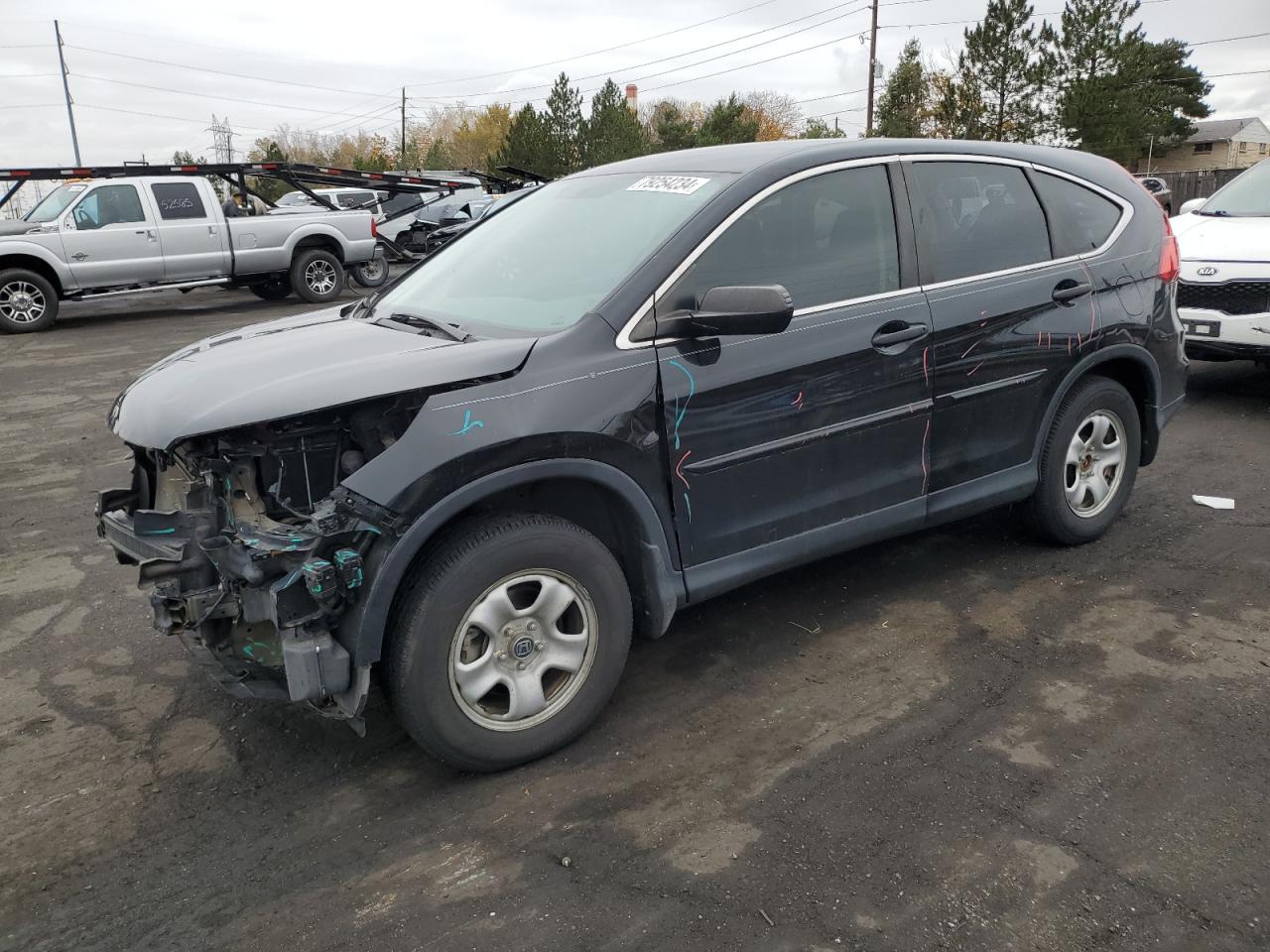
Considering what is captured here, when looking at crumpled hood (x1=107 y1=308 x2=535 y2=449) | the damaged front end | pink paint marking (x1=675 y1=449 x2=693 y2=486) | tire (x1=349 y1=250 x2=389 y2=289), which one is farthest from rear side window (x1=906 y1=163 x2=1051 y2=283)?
tire (x1=349 y1=250 x2=389 y2=289)

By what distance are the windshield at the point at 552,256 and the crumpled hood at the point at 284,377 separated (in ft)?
0.88

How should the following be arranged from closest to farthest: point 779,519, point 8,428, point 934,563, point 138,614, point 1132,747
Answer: point 1132,747 → point 779,519 → point 138,614 → point 934,563 → point 8,428

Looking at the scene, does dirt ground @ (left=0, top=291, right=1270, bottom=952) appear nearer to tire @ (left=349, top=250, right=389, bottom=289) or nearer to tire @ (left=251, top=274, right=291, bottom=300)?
tire @ (left=251, top=274, right=291, bottom=300)

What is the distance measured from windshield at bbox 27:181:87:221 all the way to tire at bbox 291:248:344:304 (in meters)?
3.05

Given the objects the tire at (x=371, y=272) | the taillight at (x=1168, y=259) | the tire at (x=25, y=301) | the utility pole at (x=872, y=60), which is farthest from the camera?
the utility pole at (x=872, y=60)

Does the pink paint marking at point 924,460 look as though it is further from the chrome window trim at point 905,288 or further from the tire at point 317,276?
the tire at point 317,276

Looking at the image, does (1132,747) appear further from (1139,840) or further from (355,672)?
(355,672)

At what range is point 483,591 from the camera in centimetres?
293

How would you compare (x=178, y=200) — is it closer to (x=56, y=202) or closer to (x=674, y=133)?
(x=56, y=202)

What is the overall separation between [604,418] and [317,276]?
14.1 metres

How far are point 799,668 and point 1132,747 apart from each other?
1.14 m

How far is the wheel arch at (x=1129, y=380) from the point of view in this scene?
4.40 metres

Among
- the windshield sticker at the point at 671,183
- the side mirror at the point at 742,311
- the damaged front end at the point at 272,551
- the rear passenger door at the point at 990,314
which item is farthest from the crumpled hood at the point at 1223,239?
the damaged front end at the point at 272,551

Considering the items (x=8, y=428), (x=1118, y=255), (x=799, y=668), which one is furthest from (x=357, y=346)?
(x=8, y=428)
